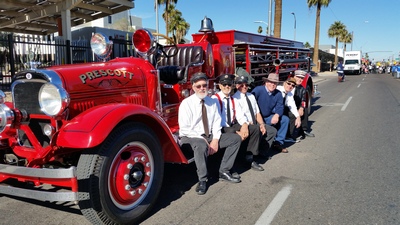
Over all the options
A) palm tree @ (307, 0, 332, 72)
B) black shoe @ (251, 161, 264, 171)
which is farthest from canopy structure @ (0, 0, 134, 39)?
palm tree @ (307, 0, 332, 72)

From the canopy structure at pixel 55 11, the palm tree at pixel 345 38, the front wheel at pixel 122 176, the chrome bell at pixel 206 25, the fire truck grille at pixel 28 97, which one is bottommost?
the front wheel at pixel 122 176

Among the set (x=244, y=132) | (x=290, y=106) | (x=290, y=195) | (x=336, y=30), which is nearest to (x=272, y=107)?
(x=290, y=106)

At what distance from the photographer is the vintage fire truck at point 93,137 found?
9.34 feet

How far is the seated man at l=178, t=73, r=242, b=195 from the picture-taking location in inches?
166

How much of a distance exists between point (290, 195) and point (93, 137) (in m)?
2.40

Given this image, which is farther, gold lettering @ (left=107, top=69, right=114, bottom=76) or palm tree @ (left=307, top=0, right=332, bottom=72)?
palm tree @ (left=307, top=0, right=332, bottom=72)

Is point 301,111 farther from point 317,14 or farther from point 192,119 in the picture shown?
point 317,14

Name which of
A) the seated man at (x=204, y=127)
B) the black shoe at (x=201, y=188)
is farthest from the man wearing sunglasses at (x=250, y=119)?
the black shoe at (x=201, y=188)

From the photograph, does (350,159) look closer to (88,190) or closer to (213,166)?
(213,166)

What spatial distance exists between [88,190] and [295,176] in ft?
9.45

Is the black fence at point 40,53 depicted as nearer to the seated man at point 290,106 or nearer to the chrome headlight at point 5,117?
the seated man at point 290,106

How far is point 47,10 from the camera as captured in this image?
16.1 metres

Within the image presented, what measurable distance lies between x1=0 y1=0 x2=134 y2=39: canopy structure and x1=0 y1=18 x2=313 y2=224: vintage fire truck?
12126 mm

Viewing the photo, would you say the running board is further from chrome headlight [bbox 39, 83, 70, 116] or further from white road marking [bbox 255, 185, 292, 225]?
white road marking [bbox 255, 185, 292, 225]
